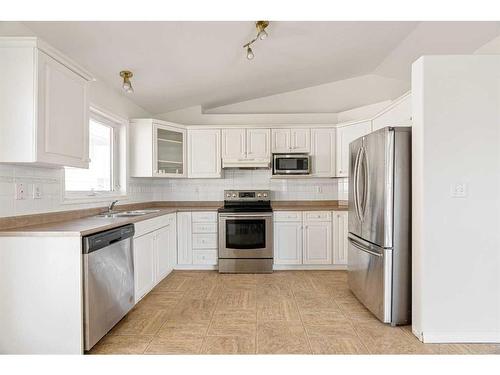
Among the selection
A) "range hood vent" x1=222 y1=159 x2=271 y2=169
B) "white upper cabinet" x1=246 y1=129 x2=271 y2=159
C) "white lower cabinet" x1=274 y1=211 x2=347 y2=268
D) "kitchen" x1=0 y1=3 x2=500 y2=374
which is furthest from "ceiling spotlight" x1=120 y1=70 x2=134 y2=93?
"white lower cabinet" x1=274 y1=211 x2=347 y2=268

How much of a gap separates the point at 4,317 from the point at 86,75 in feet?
5.95

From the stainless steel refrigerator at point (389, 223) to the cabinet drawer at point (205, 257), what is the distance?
7.03 feet

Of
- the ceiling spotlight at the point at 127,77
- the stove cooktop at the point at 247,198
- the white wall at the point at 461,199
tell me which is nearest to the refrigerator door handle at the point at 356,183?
the white wall at the point at 461,199

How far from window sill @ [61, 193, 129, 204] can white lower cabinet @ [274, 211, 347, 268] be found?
201 centimetres

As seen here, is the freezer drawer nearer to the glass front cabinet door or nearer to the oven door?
the oven door

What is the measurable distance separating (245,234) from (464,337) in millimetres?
2550

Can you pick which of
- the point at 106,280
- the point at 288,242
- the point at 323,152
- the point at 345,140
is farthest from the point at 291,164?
the point at 106,280

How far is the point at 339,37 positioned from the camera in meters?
3.21

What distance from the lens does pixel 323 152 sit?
457cm

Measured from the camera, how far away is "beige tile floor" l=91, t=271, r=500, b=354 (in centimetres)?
223

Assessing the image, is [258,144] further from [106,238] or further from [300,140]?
[106,238]

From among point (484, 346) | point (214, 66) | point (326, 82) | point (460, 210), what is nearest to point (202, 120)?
point (214, 66)
